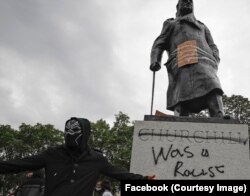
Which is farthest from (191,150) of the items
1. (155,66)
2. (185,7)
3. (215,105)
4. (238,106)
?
(238,106)

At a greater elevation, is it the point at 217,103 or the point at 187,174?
the point at 217,103

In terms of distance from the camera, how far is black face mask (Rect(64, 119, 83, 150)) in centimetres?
374

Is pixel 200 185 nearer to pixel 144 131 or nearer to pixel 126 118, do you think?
pixel 144 131

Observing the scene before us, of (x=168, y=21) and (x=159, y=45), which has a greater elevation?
(x=168, y=21)

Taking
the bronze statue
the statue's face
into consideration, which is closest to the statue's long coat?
the bronze statue

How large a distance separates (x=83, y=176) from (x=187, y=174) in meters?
3.01

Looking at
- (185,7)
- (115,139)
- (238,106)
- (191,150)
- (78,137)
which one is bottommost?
(78,137)

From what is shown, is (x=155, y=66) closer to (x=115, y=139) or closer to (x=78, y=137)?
(x=78, y=137)

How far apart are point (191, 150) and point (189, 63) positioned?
1.82 meters

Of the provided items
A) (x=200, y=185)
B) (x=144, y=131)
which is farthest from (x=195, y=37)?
(x=200, y=185)

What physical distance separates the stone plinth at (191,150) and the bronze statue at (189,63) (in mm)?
556

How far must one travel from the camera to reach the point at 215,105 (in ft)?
23.5

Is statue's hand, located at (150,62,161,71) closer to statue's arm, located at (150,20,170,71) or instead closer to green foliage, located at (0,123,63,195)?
statue's arm, located at (150,20,170,71)

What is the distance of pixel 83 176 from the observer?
3674 millimetres
